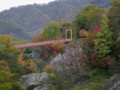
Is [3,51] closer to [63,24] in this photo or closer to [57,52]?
[57,52]

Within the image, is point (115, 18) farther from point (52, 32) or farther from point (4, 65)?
point (4, 65)

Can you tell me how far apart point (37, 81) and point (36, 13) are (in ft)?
453

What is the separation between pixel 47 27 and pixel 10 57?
12.7 metres

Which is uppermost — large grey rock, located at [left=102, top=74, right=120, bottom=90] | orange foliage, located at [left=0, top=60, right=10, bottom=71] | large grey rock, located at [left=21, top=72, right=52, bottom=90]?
orange foliage, located at [left=0, top=60, right=10, bottom=71]

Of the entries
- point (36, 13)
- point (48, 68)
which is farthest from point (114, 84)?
point (36, 13)

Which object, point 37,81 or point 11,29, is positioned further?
Result: point 11,29

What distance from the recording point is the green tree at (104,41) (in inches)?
898

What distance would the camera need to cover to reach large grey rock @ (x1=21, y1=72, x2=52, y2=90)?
847 inches

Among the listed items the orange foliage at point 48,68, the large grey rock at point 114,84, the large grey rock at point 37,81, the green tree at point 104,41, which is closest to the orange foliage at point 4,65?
the large grey rock at point 37,81

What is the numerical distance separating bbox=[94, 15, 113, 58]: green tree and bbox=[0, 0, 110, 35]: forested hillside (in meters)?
128

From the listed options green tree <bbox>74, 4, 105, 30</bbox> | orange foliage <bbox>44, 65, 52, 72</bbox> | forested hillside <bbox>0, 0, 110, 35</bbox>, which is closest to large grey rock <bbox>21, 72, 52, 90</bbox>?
orange foliage <bbox>44, 65, 52, 72</bbox>

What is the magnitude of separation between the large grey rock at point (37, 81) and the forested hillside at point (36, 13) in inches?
5113

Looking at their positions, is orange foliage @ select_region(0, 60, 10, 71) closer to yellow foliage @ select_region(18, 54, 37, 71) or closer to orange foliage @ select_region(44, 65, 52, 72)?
yellow foliage @ select_region(18, 54, 37, 71)

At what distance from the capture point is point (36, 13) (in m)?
158
